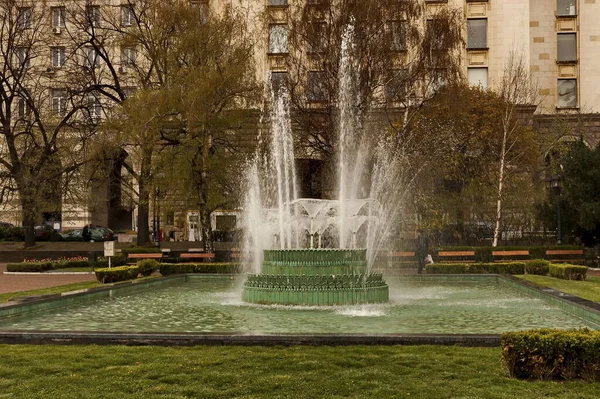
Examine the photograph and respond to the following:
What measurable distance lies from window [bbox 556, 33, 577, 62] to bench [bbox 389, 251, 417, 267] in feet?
94.0

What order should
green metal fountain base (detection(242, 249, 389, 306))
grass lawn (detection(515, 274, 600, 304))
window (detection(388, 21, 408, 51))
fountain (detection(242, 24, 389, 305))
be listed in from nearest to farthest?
green metal fountain base (detection(242, 249, 389, 306))
fountain (detection(242, 24, 389, 305))
grass lawn (detection(515, 274, 600, 304))
window (detection(388, 21, 408, 51))

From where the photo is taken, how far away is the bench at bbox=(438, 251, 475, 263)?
27.3m

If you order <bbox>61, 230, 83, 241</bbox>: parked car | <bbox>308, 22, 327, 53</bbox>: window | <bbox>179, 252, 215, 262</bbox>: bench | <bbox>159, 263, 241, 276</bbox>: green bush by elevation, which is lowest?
<bbox>159, 263, 241, 276</bbox>: green bush

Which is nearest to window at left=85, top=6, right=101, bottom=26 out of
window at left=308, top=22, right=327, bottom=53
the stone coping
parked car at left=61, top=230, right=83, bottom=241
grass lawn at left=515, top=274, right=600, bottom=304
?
window at left=308, top=22, right=327, bottom=53

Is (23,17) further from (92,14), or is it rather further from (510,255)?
(510,255)

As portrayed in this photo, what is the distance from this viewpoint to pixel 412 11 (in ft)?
99.3

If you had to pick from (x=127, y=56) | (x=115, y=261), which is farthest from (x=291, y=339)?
(x=127, y=56)

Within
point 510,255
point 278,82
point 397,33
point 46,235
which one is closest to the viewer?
point 510,255

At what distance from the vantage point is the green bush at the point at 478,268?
957 inches

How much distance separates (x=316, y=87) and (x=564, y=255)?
12863 millimetres

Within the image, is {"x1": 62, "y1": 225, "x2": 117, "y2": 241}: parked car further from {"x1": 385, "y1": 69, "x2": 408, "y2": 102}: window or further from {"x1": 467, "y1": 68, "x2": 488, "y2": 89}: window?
{"x1": 467, "y1": 68, "x2": 488, "y2": 89}: window

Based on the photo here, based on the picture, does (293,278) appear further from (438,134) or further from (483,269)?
(438,134)

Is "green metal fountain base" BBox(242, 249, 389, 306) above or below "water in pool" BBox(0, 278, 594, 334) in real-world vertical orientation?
above

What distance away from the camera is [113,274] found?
65.3ft
